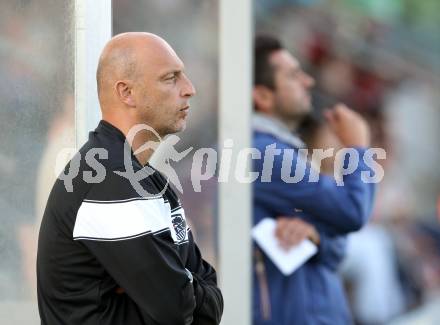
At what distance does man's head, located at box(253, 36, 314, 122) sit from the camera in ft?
15.4

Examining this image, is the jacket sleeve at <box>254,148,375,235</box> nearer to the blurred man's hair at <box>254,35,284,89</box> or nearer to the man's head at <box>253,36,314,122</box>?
the man's head at <box>253,36,314,122</box>

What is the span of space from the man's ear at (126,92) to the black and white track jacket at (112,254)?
0.27 feet

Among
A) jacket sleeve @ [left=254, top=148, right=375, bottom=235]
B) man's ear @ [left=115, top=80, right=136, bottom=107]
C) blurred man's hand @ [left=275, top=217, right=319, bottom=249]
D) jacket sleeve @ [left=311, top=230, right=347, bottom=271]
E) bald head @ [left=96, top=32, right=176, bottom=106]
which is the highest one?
bald head @ [left=96, top=32, right=176, bottom=106]

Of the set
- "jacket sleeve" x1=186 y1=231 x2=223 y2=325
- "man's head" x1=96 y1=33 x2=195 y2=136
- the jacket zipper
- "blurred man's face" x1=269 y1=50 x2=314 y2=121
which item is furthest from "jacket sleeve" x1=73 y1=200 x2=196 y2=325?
"blurred man's face" x1=269 y1=50 x2=314 y2=121

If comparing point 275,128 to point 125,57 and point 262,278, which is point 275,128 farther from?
point 125,57

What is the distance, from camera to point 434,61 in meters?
4.80

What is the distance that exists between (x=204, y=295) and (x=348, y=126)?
8.25ft

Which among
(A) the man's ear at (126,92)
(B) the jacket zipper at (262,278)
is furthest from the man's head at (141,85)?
(B) the jacket zipper at (262,278)

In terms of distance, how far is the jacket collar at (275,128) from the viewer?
4664 mm

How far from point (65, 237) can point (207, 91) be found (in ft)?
7.86

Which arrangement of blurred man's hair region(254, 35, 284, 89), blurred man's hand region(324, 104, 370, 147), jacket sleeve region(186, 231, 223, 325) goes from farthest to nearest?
blurred man's hand region(324, 104, 370, 147)
blurred man's hair region(254, 35, 284, 89)
jacket sleeve region(186, 231, 223, 325)

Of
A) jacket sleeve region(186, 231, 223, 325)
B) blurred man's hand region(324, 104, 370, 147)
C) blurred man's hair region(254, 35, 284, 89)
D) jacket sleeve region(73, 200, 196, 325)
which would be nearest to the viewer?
jacket sleeve region(73, 200, 196, 325)

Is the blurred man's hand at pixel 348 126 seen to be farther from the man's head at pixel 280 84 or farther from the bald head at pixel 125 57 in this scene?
the bald head at pixel 125 57

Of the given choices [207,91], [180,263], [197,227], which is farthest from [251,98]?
[180,263]
